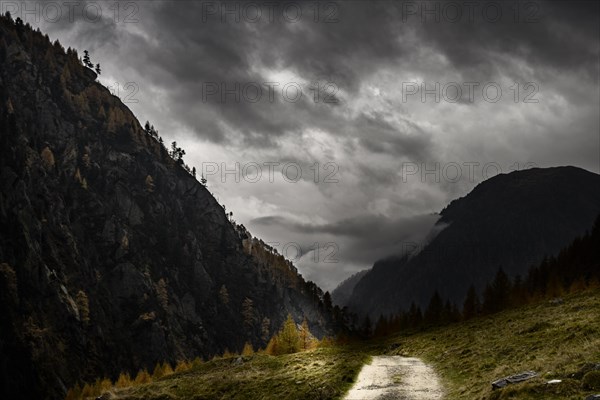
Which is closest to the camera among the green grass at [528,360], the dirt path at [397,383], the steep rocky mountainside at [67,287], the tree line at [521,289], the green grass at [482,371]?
the green grass at [528,360]

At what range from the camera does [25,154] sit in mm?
150875

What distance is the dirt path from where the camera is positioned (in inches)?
1142

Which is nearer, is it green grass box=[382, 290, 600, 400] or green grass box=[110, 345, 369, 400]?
green grass box=[382, 290, 600, 400]

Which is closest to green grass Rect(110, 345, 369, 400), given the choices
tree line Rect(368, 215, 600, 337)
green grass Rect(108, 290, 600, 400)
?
green grass Rect(108, 290, 600, 400)

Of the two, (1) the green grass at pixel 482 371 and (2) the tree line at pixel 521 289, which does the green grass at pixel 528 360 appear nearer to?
(1) the green grass at pixel 482 371

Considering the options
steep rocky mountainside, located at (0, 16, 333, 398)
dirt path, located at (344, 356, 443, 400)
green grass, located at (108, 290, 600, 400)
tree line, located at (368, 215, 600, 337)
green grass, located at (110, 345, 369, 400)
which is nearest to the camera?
green grass, located at (108, 290, 600, 400)

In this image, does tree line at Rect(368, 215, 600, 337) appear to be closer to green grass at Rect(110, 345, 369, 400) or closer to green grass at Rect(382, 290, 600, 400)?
green grass at Rect(382, 290, 600, 400)

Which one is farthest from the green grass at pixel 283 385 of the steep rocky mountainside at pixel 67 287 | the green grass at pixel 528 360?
the steep rocky mountainside at pixel 67 287

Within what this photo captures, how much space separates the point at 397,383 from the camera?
1313 inches

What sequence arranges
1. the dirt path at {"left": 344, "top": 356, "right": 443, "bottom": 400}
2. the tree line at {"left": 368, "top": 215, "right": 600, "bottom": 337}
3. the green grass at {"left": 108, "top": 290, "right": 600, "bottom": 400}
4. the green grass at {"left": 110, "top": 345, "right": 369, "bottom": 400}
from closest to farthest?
the green grass at {"left": 108, "top": 290, "right": 600, "bottom": 400} < the dirt path at {"left": 344, "top": 356, "right": 443, "bottom": 400} < the green grass at {"left": 110, "top": 345, "right": 369, "bottom": 400} < the tree line at {"left": 368, "top": 215, "right": 600, "bottom": 337}

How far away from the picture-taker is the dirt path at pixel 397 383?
29016 mm

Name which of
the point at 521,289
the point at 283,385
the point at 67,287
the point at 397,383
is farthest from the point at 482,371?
the point at 67,287

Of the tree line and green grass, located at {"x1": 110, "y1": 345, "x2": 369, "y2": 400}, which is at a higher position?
the tree line

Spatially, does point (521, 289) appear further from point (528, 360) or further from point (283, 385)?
point (283, 385)
